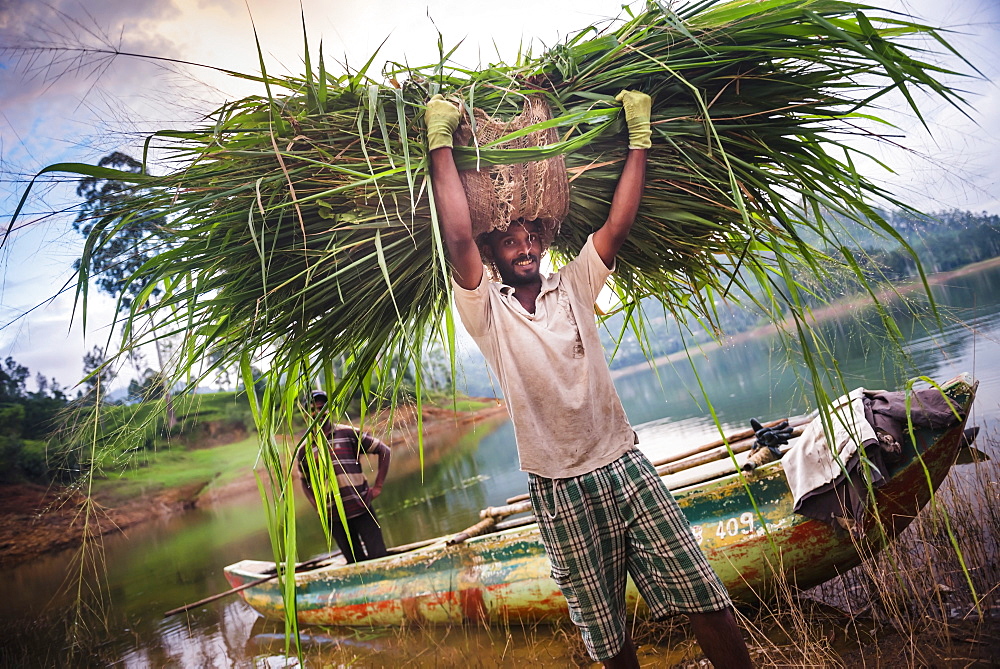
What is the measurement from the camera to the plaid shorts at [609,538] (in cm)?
142

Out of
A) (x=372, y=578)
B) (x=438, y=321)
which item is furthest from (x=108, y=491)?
(x=438, y=321)

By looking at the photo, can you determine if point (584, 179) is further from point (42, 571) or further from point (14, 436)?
point (14, 436)

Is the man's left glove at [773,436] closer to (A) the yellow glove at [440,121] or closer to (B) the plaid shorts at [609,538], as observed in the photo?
(B) the plaid shorts at [609,538]

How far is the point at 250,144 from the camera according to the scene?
55.9 inches

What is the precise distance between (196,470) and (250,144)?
17.9m

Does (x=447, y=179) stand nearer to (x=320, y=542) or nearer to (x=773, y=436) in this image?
(x=773, y=436)

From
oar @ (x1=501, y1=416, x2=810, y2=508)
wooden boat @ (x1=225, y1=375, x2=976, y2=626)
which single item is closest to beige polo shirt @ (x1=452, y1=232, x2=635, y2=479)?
wooden boat @ (x1=225, y1=375, x2=976, y2=626)

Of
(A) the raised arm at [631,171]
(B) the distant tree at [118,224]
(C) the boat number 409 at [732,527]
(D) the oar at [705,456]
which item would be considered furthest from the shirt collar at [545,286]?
(D) the oar at [705,456]

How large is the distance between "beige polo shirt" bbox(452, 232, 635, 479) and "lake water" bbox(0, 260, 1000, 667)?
0.25m

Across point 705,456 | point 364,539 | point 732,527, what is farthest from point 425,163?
point 364,539

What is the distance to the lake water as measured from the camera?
3.20m

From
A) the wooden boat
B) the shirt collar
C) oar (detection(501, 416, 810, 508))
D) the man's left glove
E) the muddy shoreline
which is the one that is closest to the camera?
the shirt collar

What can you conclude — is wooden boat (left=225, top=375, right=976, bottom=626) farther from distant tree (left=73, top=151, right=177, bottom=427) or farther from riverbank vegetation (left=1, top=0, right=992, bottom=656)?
distant tree (left=73, top=151, right=177, bottom=427)

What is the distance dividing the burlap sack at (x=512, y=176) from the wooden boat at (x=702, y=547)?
41.5 inches
